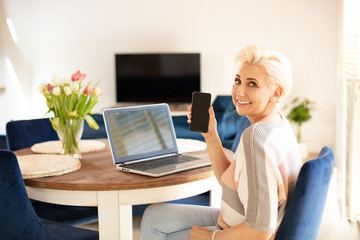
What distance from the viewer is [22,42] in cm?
648

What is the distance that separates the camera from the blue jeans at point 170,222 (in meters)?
1.63

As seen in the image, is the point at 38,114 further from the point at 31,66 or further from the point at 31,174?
the point at 31,174

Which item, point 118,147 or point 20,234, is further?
point 118,147

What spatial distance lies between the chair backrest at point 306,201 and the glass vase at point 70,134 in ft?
3.90

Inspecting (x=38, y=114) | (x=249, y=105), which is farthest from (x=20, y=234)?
(x=38, y=114)

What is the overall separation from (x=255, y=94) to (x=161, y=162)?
2.10 ft

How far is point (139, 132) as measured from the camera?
199 centimetres

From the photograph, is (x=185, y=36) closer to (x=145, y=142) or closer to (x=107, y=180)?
(x=145, y=142)

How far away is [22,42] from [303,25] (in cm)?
420

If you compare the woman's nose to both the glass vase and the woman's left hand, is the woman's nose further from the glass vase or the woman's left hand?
the glass vase

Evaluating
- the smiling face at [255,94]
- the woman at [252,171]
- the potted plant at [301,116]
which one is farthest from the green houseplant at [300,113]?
the smiling face at [255,94]

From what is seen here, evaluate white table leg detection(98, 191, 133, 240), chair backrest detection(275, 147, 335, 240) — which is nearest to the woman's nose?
chair backrest detection(275, 147, 335, 240)

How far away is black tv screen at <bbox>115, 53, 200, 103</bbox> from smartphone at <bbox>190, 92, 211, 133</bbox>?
4370mm

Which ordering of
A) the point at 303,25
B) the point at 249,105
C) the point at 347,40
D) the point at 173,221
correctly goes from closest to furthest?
the point at 249,105, the point at 173,221, the point at 347,40, the point at 303,25
